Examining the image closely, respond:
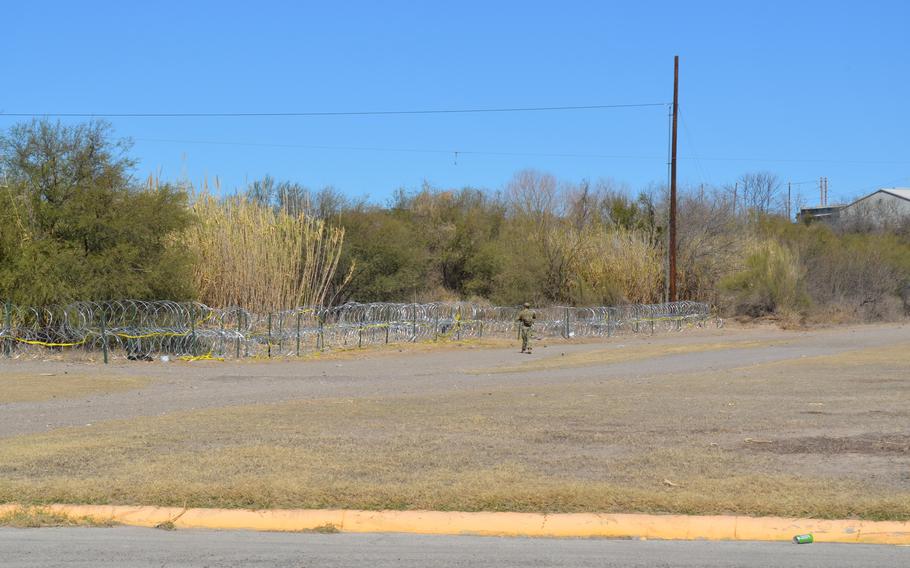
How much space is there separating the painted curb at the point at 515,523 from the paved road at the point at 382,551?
159 mm

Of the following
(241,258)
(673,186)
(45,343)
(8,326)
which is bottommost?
(45,343)

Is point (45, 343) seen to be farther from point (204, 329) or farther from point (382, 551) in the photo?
point (382, 551)

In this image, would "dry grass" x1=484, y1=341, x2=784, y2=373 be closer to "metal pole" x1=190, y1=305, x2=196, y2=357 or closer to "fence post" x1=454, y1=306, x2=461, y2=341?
"fence post" x1=454, y1=306, x2=461, y2=341

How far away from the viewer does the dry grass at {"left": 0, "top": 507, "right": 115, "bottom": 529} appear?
8375 millimetres

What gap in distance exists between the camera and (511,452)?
36.1ft

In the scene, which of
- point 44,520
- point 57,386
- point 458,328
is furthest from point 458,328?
point 44,520

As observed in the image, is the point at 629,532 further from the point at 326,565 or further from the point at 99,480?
the point at 99,480

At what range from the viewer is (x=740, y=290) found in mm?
47562

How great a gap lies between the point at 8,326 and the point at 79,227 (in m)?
3.60

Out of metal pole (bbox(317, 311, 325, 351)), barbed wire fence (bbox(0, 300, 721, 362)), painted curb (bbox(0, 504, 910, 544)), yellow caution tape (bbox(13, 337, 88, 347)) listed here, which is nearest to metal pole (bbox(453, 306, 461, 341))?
barbed wire fence (bbox(0, 300, 721, 362))

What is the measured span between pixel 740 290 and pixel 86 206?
32160mm

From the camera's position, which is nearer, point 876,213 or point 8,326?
point 8,326

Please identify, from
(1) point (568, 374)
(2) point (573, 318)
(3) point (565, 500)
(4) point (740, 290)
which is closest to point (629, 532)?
(3) point (565, 500)

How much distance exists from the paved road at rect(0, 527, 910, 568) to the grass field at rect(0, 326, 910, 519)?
2.07 feet
